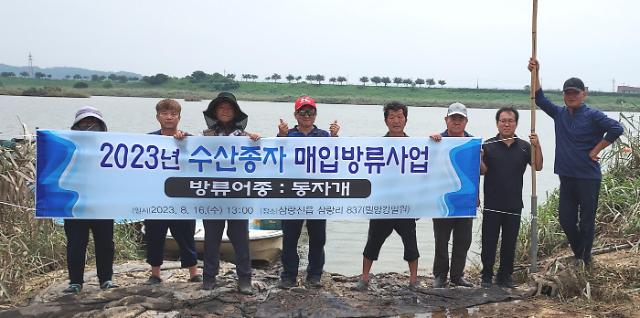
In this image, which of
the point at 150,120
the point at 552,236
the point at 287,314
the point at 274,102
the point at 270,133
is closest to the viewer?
the point at 287,314

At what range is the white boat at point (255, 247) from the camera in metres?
8.65

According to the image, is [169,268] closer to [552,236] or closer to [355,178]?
[355,178]

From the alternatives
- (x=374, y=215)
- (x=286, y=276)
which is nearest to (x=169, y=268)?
(x=286, y=276)

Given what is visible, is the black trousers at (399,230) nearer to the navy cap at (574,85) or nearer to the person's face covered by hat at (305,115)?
the person's face covered by hat at (305,115)

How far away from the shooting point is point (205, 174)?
5051mm

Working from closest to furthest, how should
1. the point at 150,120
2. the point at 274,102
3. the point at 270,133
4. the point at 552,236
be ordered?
the point at 552,236 → the point at 270,133 → the point at 150,120 → the point at 274,102

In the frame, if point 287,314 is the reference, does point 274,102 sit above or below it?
above

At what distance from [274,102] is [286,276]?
5646cm

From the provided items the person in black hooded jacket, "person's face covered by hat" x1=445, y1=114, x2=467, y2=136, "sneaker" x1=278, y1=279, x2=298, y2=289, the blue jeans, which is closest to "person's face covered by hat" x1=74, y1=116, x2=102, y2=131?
the person in black hooded jacket

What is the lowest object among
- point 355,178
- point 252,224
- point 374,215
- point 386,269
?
point 386,269

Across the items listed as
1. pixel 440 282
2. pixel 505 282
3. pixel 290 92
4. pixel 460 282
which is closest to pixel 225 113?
pixel 440 282

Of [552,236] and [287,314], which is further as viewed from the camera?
[552,236]

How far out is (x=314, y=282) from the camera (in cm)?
541

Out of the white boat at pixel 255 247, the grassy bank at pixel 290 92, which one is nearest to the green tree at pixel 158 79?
the grassy bank at pixel 290 92
